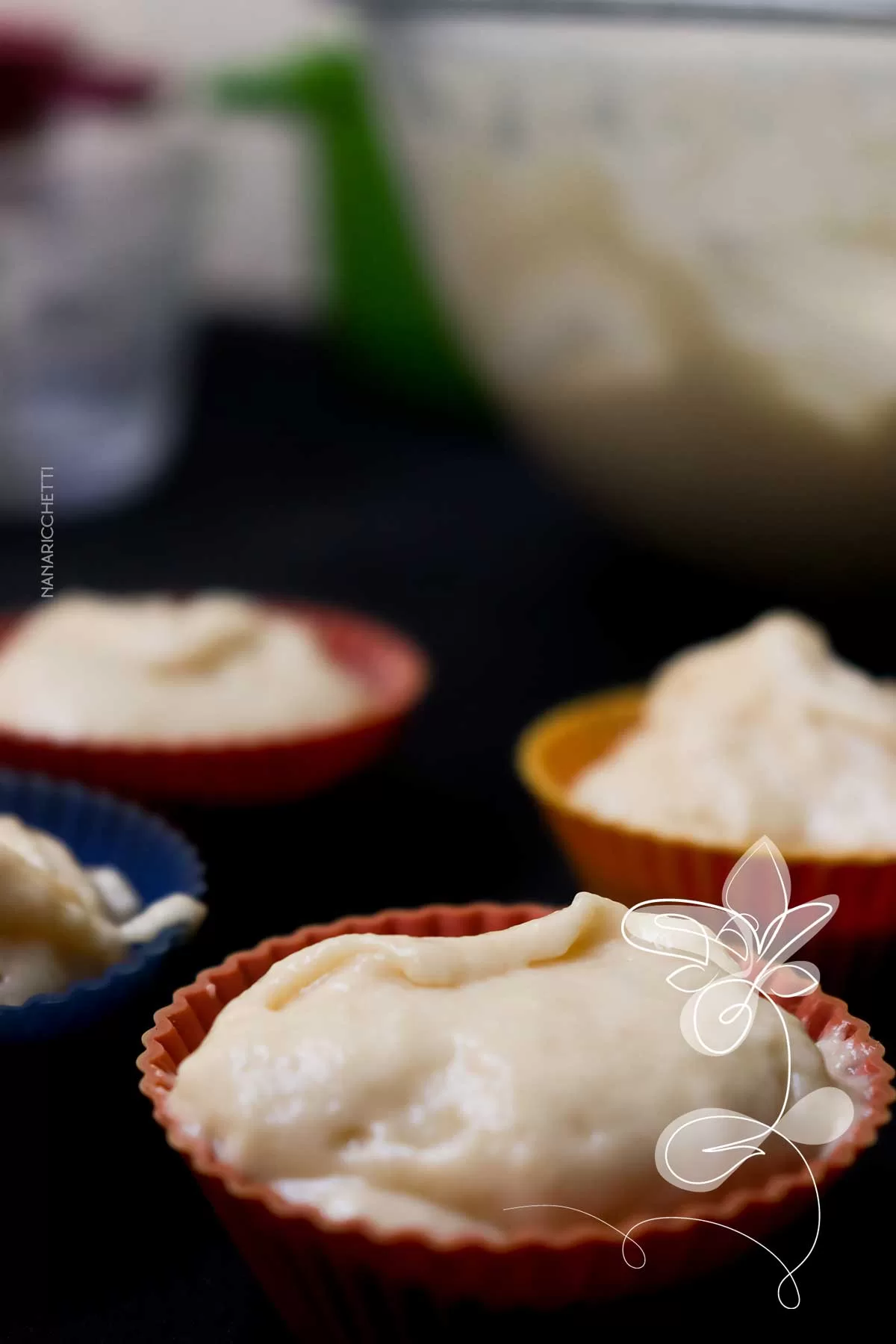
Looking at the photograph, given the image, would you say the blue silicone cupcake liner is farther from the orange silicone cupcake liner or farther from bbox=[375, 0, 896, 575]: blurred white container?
bbox=[375, 0, 896, 575]: blurred white container

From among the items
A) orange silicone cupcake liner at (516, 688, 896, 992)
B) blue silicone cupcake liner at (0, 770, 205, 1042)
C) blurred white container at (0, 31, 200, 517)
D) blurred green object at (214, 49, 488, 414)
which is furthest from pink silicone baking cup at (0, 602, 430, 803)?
blurred green object at (214, 49, 488, 414)

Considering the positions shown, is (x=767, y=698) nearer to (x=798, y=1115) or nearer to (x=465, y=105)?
(x=798, y=1115)

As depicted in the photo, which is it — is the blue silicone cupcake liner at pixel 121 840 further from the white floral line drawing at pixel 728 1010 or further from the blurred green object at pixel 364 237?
the blurred green object at pixel 364 237

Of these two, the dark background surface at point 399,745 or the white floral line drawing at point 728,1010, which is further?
the dark background surface at point 399,745

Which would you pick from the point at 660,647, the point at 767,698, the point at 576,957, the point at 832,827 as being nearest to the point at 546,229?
the point at 660,647

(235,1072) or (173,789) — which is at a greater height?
(235,1072)

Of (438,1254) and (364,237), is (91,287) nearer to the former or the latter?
(364,237)

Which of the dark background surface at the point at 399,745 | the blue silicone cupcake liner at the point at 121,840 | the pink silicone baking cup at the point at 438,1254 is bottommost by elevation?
the dark background surface at the point at 399,745

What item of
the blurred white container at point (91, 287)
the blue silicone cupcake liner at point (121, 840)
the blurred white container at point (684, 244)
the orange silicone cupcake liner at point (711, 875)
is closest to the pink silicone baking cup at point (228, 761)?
the blue silicone cupcake liner at point (121, 840)
